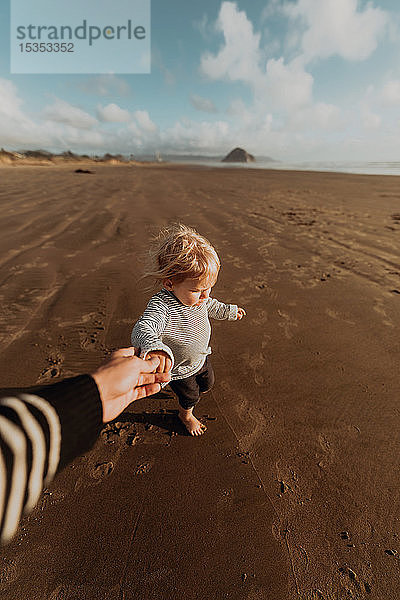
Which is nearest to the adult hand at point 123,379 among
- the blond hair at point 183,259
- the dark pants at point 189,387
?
the dark pants at point 189,387

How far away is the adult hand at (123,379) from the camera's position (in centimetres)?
122

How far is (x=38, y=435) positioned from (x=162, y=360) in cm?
64

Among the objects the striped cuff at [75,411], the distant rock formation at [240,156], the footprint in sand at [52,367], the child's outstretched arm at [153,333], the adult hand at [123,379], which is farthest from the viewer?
the distant rock formation at [240,156]

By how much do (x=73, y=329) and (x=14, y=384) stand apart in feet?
2.56

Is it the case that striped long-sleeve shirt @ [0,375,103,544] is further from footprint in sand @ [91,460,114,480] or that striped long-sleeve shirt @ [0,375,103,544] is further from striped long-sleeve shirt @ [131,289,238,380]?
footprint in sand @ [91,460,114,480]

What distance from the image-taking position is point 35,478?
0.86 m

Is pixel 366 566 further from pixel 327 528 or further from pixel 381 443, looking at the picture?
pixel 381 443

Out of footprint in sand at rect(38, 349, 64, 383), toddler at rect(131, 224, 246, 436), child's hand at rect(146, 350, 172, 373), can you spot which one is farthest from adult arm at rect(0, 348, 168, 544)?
footprint in sand at rect(38, 349, 64, 383)

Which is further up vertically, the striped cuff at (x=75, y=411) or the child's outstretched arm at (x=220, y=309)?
the child's outstretched arm at (x=220, y=309)

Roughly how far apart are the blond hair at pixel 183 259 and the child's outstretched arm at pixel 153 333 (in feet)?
0.60

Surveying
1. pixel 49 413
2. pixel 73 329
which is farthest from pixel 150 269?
pixel 73 329

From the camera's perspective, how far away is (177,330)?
5.51 ft

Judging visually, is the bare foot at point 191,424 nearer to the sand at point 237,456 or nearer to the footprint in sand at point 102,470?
the sand at point 237,456

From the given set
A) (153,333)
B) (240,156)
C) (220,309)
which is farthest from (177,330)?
(240,156)
